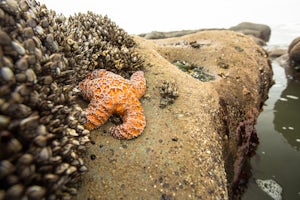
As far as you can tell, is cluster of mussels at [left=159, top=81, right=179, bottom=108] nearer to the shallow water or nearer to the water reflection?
the shallow water

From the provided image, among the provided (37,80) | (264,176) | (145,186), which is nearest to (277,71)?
(264,176)

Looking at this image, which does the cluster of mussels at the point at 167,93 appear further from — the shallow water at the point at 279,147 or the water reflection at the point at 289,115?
the water reflection at the point at 289,115

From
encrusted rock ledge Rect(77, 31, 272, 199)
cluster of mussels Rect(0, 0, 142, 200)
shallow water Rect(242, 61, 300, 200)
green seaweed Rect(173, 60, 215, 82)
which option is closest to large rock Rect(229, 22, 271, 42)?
shallow water Rect(242, 61, 300, 200)

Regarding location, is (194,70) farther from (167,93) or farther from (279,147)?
(279,147)

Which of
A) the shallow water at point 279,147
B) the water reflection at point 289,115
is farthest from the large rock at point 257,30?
the shallow water at point 279,147

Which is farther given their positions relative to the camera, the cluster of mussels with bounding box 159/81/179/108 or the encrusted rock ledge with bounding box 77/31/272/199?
the cluster of mussels with bounding box 159/81/179/108

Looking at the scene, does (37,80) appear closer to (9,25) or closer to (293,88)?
(9,25)

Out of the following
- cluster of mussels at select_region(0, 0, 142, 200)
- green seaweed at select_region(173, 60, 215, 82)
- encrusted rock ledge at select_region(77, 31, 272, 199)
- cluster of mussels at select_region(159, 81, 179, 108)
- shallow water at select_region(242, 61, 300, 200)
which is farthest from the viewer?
green seaweed at select_region(173, 60, 215, 82)
